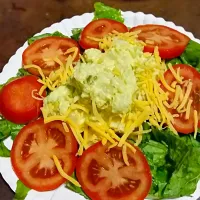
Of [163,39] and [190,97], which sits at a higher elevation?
[163,39]

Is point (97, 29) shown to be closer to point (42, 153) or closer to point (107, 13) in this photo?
point (107, 13)

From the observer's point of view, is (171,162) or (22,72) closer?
(171,162)

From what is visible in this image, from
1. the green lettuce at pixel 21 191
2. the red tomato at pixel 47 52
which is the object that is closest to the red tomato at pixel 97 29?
the red tomato at pixel 47 52

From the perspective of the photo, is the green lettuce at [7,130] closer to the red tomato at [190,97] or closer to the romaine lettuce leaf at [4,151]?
the romaine lettuce leaf at [4,151]

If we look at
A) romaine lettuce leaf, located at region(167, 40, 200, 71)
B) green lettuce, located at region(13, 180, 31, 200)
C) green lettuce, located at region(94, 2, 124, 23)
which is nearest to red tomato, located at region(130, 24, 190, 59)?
romaine lettuce leaf, located at region(167, 40, 200, 71)

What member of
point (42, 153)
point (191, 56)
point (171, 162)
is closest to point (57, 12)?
point (191, 56)

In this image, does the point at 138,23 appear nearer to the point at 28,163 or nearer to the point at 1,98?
the point at 1,98

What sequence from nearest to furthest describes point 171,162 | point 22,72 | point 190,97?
point 171,162, point 190,97, point 22,72
